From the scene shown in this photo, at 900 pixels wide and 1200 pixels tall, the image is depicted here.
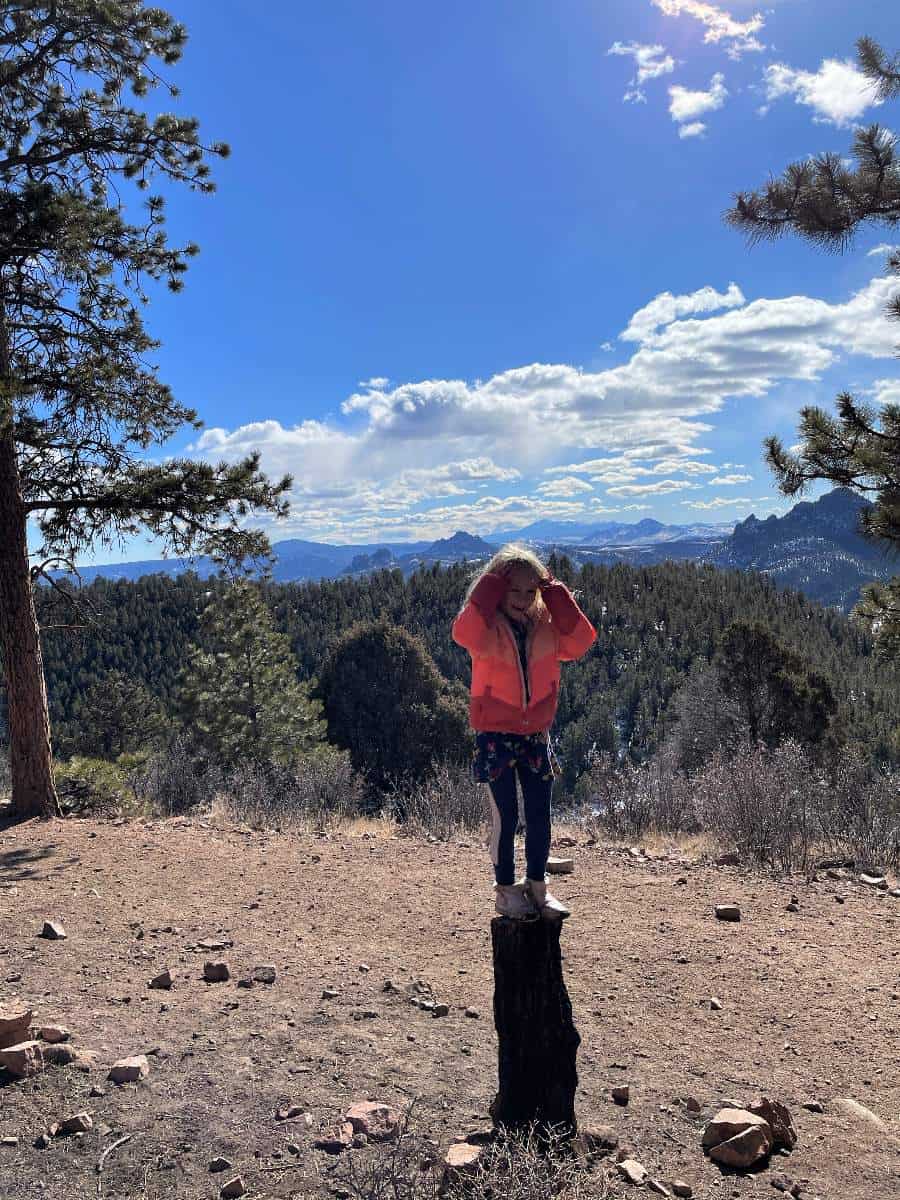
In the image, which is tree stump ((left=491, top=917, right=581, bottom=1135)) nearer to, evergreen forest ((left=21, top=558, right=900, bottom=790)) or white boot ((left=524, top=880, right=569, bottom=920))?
white boot ((left=524, top=880, right=569, bottom=920))

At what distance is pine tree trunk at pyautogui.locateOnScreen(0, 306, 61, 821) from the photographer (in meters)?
7.62

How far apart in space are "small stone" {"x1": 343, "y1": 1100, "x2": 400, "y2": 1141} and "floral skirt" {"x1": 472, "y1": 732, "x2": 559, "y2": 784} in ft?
4.25

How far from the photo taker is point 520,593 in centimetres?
336

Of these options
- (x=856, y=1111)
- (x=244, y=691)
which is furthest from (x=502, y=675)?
(x=244, y=691)

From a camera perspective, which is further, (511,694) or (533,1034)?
(511,694)

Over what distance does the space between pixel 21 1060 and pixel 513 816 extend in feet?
7.22

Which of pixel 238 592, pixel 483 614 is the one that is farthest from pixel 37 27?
pixel 238 592

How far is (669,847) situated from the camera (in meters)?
7.30

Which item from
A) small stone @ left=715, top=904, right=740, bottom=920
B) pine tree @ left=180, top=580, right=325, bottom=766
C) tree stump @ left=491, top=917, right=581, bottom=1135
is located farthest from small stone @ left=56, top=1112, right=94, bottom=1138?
pine tree @ left=180, top=580, right=325, bottom=766

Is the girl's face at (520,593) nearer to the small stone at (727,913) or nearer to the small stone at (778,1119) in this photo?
the small stone at (778,1119)

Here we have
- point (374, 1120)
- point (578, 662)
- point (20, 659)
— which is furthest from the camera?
point (578, 662)

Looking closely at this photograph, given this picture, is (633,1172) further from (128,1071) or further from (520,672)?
(128,1071)

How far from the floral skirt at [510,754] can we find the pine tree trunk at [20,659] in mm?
6061

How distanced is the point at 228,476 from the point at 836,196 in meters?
6.12
